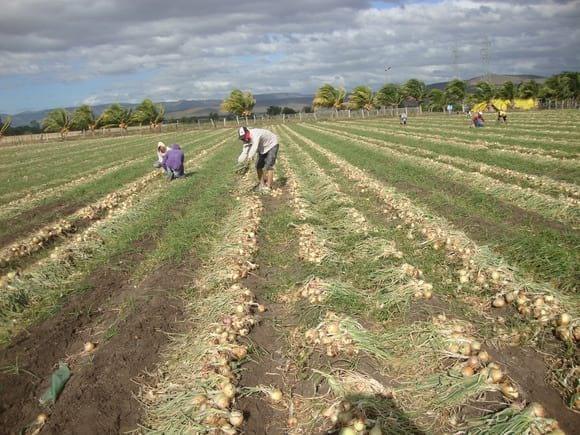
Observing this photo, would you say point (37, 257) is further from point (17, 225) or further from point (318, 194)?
point (318, 194)

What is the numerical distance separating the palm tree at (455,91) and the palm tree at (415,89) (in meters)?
4.19

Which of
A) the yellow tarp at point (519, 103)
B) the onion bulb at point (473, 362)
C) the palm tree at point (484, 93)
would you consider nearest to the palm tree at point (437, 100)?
the palm tree at point (484, 93)

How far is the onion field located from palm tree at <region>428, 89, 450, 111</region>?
65.2 meters

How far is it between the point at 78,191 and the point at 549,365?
13701 millimetres

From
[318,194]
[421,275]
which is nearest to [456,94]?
[318,194]

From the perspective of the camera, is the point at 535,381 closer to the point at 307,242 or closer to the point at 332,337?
the point at 332,337

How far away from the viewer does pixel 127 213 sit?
9.49 m

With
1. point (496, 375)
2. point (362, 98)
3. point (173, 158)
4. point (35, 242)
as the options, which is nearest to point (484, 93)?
point (362, 98)

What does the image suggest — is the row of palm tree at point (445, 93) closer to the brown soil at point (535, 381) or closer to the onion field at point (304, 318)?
the onion field at point (304, 318)

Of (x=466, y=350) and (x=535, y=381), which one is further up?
(x=466, y=350)

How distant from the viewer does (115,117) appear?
2463 inches

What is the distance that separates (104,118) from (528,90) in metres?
62.4

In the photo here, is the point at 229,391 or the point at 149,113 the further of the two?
the point at 149,113

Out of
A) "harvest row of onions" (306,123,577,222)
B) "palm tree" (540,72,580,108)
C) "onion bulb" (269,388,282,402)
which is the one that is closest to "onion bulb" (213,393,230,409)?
"onion bulb" (269,388,282,402)
